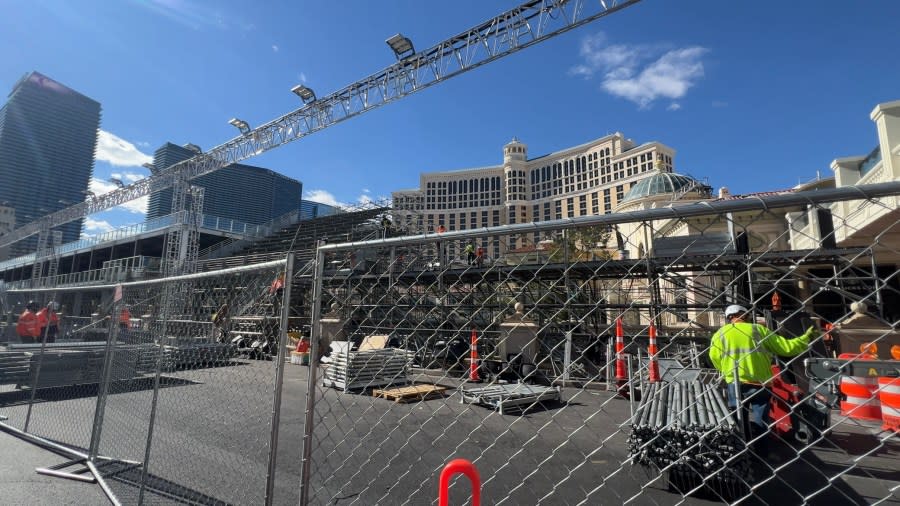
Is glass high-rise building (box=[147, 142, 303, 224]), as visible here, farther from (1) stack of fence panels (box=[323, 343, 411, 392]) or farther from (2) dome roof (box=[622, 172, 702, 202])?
(1) stack of fence panels (box=[323, 343, 411, 392])

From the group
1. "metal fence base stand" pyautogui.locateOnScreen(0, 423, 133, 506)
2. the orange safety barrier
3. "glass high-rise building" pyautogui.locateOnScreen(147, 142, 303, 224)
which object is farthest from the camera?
"glass high-rise building" pyautogui.locateOnScreen(147, 142, 303, 224)

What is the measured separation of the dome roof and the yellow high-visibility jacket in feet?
135

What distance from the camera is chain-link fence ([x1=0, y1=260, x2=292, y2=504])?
3.96 meters

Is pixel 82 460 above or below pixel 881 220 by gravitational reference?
below

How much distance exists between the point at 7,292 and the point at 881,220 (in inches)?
750

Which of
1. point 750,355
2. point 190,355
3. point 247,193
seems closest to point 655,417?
point 750,355

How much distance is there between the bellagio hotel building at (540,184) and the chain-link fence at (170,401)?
7864 cm

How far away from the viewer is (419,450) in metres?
5.68

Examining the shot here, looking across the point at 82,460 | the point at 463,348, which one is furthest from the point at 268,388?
the point at 463,348

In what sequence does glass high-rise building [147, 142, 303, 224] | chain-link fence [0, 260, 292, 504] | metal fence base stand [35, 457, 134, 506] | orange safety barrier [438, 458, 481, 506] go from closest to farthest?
orange safety barrier [438, 458, 481, 506], chain-link fence [0, 260, 292, 504], metal fence base stand [35, 457, 134, 506], glass high-rise building [147, 142, 303, 224]

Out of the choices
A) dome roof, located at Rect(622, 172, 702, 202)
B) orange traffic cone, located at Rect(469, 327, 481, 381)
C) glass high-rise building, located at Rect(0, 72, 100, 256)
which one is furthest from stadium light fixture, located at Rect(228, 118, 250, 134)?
glass high-rise building, located at Rect(0, 72, 100, 256)

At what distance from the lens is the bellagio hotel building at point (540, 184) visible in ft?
304

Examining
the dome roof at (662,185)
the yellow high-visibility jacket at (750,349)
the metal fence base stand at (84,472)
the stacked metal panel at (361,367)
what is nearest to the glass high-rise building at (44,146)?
the stacked metal panel at (361,367)

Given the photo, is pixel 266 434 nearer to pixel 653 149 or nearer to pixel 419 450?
pixel 419 450
